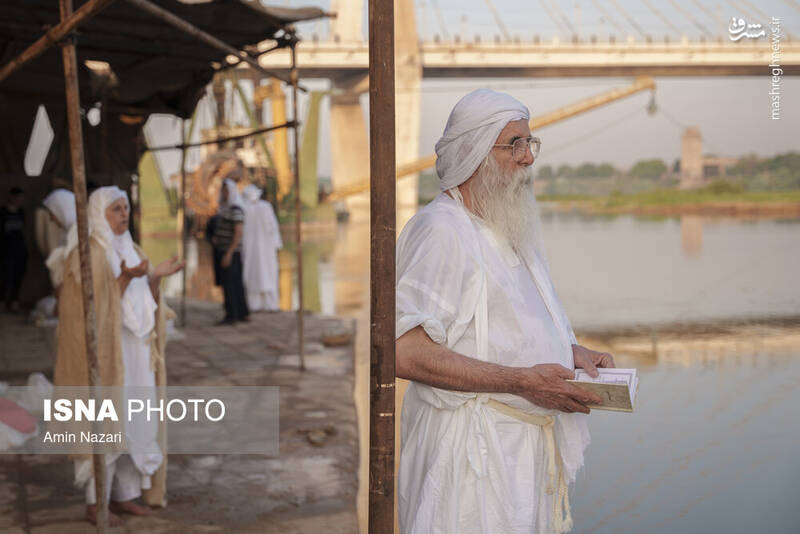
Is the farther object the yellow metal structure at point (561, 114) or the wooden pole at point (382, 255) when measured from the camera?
the yellow metal structure at point (561, 114)

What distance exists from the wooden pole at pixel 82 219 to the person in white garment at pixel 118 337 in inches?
21.3

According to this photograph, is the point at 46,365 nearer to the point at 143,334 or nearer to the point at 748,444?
the point at 143,334

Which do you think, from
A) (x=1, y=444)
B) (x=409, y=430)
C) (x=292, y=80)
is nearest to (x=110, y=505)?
(x=1, y=444)

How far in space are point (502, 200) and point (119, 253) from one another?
2.05 m

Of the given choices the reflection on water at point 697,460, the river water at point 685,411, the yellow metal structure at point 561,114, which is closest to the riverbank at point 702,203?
the yellow metal structure at point 561,114

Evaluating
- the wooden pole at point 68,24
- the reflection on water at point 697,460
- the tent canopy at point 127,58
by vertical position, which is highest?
the tent canopy at point 127,58

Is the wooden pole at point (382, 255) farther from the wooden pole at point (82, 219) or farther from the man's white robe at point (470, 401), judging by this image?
the wooden pole at point (82, 219)

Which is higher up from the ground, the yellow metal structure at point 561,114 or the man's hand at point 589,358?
the yellow metal structure at point 561,114

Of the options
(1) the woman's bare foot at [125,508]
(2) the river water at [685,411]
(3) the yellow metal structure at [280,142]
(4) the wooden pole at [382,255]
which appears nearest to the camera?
(4) the wooden pole at [382,255]

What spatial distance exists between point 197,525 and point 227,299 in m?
5.08

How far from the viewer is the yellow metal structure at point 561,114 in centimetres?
3331

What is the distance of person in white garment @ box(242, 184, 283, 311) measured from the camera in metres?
9.45

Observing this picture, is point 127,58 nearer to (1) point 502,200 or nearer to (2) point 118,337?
(2) point 118,337

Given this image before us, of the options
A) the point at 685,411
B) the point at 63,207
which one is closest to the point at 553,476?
the point at 685,411
